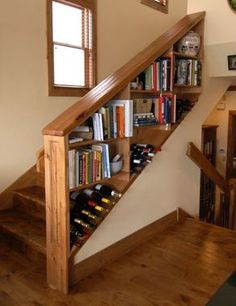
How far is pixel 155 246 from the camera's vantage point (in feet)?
9.21

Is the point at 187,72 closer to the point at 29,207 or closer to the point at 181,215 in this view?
the point at 181,215

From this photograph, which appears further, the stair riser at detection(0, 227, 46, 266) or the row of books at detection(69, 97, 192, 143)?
the stair riser at detection(0, 227, 46, 266)

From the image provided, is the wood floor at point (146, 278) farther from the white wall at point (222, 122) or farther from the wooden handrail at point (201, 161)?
the white wall at point (222, 122)

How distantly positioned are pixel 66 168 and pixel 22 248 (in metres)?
1.00

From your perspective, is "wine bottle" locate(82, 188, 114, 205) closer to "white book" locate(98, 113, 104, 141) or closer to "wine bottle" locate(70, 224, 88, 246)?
"wine bottle" locate(70, 224, 88, 246)

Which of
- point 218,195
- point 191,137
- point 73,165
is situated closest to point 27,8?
point 73,165

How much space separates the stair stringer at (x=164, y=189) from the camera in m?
2.50

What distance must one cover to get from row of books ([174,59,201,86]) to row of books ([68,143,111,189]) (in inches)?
53.3

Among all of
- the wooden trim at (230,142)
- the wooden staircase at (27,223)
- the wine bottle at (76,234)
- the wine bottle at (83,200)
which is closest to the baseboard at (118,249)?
the wine bottle at (76,234)

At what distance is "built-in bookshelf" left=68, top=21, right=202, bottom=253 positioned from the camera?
86.6 inches

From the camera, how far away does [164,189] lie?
325 cm

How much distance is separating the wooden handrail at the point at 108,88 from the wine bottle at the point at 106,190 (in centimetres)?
62

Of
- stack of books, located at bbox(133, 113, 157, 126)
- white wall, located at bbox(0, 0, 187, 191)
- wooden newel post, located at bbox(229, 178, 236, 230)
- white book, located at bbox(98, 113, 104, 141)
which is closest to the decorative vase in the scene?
stack of books, located at bbox(133, 113, 157, 126)

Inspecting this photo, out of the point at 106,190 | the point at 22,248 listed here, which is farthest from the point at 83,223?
the point at 22,248
